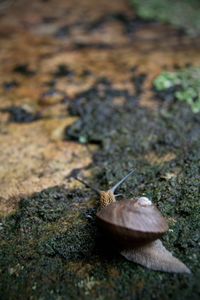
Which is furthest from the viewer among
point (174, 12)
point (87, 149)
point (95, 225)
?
point (174, 12)

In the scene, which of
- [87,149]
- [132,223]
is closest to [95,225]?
[132,223]

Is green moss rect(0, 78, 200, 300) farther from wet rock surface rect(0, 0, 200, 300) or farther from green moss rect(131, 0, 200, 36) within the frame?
green moss rect(131, 0, 200, 36)

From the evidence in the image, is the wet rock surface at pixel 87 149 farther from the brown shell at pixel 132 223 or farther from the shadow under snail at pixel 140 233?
the brown shell at pixel 132 223

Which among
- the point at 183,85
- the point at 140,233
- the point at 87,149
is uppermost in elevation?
the point at 140,233

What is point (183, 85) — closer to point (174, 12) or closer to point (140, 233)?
point (140, 233)

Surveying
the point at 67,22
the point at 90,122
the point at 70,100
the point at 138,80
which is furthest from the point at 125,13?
the point at 90,122

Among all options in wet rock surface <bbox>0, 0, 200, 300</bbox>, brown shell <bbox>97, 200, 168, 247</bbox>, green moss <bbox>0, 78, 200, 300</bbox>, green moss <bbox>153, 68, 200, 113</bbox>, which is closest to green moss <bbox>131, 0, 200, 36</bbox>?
wet rock surface <bbox>0, 0, 200, 300</bbox>
